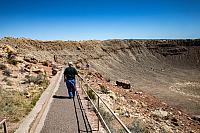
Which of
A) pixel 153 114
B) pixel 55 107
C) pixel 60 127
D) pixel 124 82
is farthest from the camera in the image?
pixel 124 82

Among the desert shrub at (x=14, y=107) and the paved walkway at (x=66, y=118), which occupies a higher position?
the desert shrub at (x=14, y=107)

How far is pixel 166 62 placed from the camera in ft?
326

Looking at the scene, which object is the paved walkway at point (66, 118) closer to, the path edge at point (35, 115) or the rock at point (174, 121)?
the path edge at point (35, 115)

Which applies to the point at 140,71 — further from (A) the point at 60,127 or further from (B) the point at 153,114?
(A) the point at 60,127

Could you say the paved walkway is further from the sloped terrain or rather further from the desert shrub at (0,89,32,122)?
the sloped terrain

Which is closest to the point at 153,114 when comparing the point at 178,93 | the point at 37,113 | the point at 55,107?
the point at 55,107

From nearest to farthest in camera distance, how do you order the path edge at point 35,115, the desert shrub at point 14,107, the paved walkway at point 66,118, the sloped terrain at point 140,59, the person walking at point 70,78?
the path edge at point 35,115 < the paved walkway at point 66,118 < the desert shrub at point 14,107 < the person walking at point 70,78 < the sloped terrain at point 140,59

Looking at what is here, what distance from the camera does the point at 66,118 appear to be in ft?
35.8

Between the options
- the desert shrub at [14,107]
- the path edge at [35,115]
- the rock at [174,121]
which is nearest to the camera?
the path edge at [35,115]

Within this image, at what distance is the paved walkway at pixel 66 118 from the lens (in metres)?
9.55

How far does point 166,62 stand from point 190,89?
46030 millimetres

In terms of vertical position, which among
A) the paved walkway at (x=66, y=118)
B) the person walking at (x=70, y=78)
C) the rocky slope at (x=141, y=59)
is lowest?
the rocky slope at (x=141, y=59)

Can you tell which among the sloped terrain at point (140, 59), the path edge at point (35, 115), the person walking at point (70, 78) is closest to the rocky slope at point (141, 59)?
the sloped terrain at point (140, 59)

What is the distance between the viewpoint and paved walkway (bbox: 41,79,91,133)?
955 centimetres
